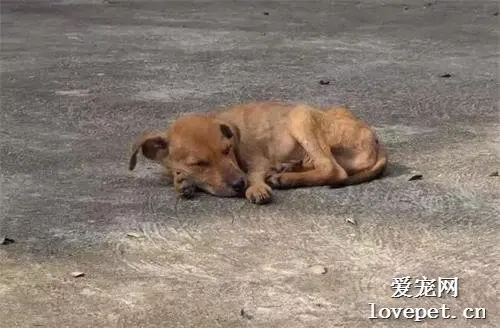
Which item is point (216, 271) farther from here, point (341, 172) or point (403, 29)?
point (403, 29)

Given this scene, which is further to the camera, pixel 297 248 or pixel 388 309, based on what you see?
pixel 297 248

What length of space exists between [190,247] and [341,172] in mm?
1323

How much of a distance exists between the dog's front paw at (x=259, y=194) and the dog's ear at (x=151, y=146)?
620 mm

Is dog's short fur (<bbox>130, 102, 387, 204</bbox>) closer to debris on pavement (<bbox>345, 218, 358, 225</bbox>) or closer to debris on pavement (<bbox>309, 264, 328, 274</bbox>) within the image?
debris on pavement (<bbox>345, 218, 358, 225</bbox>)

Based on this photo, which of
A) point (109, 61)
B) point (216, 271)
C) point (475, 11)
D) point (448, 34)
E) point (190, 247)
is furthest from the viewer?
point (475, 11)

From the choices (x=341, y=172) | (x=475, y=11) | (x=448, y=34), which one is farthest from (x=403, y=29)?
(x=341, y=172)

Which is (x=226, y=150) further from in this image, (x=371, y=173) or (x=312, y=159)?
(x=371, y=173)

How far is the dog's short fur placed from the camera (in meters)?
5.71

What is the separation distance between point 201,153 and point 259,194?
0.45 metres

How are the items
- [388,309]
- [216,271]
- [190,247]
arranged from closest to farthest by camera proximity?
[388,309] < [216,271] < [190,247]

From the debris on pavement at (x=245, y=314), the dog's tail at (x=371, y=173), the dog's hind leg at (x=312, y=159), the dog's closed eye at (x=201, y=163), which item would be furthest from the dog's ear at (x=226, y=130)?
the debris on pavement at (x=245, y=314)

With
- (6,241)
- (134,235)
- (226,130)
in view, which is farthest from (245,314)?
(226,130)

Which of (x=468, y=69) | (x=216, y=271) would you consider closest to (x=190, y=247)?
(x=216, y=271)

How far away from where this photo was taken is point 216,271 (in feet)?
14.9
